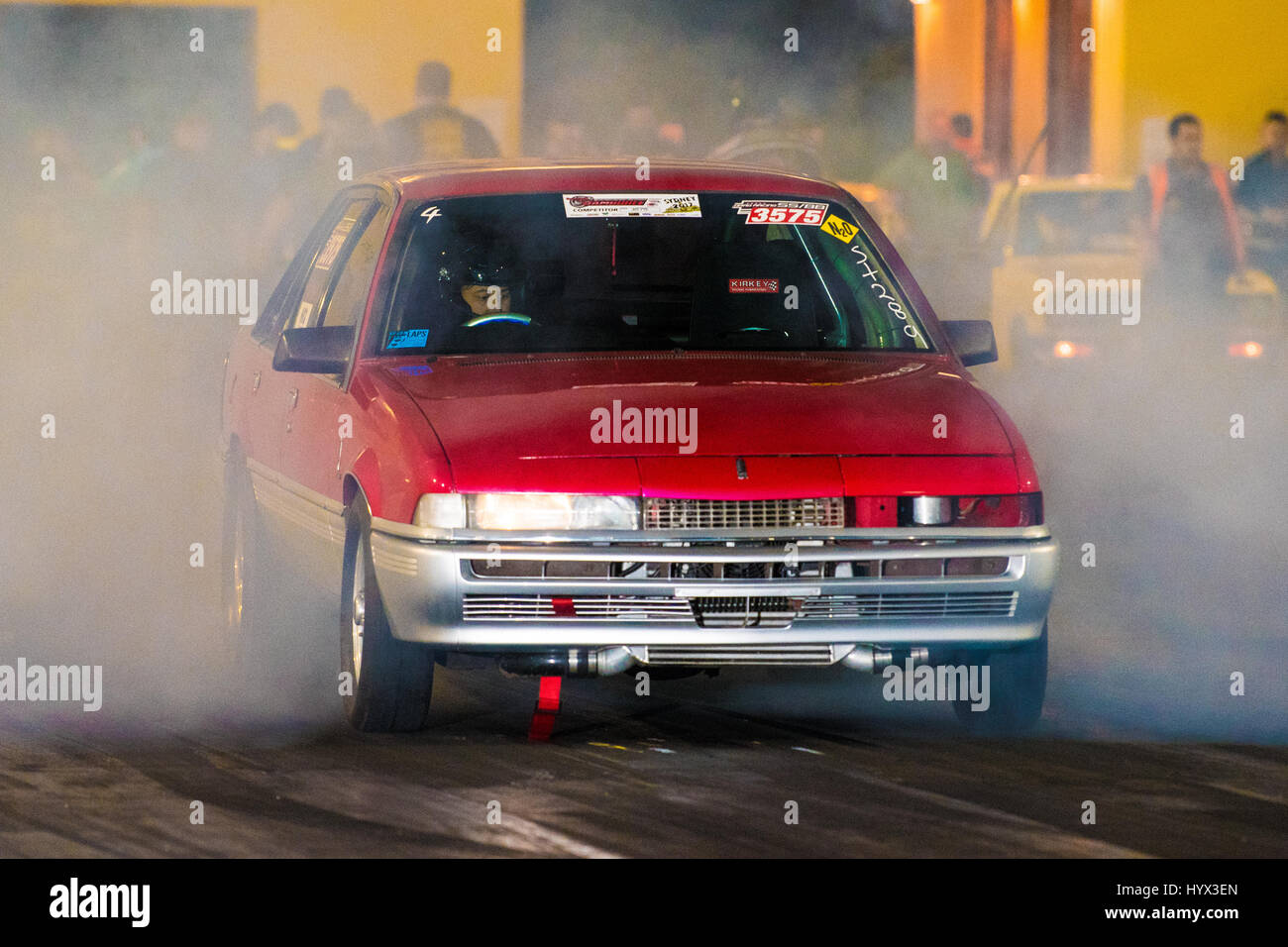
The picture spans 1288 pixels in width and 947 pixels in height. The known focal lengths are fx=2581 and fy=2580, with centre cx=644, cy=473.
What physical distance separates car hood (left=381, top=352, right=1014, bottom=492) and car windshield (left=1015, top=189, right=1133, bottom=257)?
13.4 m

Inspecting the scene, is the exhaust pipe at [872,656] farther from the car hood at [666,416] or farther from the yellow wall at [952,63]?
the yellow wall at [952,63]

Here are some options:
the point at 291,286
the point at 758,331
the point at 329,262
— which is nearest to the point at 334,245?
the point at 329,262

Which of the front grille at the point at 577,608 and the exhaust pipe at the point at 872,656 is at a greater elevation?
the front grille at the point at 577,608

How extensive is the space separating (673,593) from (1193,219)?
12.2m

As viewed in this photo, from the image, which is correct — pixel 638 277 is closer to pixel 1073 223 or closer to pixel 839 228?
pixel 839 228

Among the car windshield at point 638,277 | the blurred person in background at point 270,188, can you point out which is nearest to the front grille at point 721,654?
the car windshield at point 638,277

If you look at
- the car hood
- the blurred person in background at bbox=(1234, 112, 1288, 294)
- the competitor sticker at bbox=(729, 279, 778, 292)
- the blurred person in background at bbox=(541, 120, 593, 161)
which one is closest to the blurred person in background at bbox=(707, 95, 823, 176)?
the blurred person in background at bbox=(541, 120, 593, 161)

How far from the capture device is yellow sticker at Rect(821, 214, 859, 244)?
8156 millimetres

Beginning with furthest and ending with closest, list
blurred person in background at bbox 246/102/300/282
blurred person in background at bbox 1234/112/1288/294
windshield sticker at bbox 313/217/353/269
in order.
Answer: blurred person in background at bbox 1234/112/1288/294 → blurred person in background at bbox 246/102/300/282 → windshield sticker at bbox 313/217/353/269

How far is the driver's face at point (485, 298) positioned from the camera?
25.1 ft

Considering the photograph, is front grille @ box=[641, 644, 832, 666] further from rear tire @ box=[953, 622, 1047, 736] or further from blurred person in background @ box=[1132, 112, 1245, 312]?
blurred person in background @ box=[1132, 112, 1245, 312]

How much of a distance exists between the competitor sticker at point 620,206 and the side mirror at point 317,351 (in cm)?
80
